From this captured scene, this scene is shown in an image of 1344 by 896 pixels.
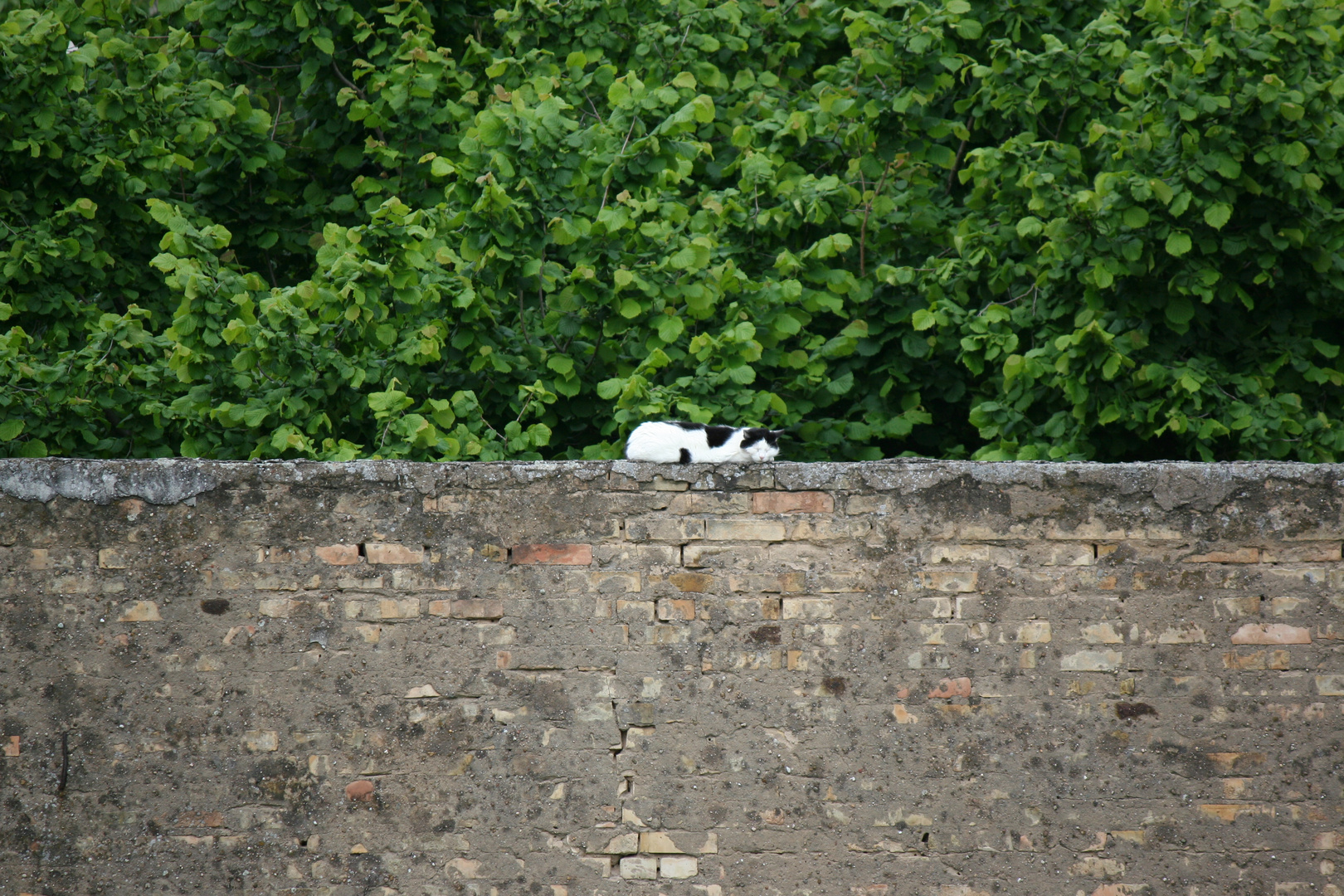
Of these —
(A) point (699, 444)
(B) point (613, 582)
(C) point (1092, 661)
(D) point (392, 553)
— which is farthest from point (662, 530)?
(C) point (1092, 661)

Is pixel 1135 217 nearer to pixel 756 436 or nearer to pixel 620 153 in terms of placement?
pixel 756 436

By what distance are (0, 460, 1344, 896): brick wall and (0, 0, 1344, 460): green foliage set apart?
1.24m

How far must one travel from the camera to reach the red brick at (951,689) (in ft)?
11.6

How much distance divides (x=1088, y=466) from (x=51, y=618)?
137 inches

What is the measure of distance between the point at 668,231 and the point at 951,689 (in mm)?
2690

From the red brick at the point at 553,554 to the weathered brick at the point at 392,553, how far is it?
1.06 feet

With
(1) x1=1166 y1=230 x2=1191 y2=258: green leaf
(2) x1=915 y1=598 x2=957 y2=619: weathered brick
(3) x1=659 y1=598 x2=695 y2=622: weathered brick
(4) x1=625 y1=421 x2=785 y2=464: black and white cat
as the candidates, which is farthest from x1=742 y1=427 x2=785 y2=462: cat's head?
(1) x1=1166 y1=230 x2=1191 y2=258: green leaf

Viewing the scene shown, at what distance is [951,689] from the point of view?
11.6ft

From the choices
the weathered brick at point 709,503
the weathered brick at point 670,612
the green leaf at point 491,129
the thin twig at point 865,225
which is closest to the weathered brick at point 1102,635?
the weathered brick at point 709,503

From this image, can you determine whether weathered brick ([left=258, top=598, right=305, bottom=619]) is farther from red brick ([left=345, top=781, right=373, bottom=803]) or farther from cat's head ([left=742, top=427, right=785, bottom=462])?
cat's head ([left=742, top=427, right=785, bottom=462])

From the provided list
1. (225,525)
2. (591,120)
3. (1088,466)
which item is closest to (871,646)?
(1088,466)

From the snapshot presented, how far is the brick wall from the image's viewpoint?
11.5 ft

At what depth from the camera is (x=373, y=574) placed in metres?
3.55

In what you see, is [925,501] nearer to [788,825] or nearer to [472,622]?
[788,825]
